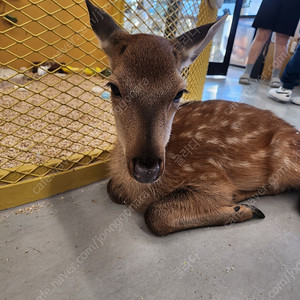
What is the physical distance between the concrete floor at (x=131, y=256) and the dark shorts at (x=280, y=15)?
316 centimetres

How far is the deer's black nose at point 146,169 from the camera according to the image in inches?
37.4

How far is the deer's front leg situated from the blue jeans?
278 cm

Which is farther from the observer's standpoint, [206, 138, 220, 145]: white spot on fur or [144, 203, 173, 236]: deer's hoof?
[206, 138, 220, 145]: white spot on fur

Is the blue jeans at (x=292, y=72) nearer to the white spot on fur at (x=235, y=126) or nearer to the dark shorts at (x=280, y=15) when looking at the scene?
the dark shorts at (x=280, y=15)

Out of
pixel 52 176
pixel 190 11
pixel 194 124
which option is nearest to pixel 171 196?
pixel 194 124

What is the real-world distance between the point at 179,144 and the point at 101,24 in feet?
2.47

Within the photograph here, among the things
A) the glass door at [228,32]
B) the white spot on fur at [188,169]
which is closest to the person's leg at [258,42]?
→ the glass door at [228,32]

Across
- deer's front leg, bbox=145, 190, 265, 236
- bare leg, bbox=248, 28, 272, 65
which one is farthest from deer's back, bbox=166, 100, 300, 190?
bare leg, bbox=248, 28, 272, 65

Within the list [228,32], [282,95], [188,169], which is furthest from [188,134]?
[228,32]

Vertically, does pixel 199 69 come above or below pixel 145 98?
below

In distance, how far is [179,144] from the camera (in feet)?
4.91

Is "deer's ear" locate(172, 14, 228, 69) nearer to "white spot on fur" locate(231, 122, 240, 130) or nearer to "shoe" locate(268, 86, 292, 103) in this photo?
"white spot on fur" locate(231, 122, 240, 130)

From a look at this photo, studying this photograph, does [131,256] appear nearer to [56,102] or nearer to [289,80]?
[56,102]

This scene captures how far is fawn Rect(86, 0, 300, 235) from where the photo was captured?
1.04 metres
